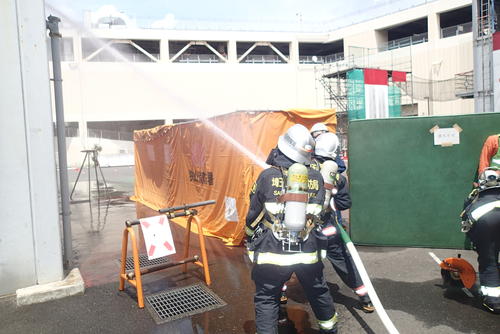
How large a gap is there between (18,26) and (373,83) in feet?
79.6

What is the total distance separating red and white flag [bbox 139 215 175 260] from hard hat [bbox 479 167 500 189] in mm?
3490

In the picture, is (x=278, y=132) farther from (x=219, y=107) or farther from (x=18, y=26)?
(x=219, y=107)

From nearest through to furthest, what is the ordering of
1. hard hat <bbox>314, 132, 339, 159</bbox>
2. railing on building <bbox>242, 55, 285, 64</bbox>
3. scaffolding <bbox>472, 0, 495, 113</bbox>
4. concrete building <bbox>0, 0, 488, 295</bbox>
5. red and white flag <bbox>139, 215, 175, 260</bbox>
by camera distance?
hard hat <bbox>314, 132, 339, 159</bbox>, red and white flag <bbox>139, 215, 175, 260</bbox>, scaffolding <bbox>472, 0, 495, 113</bbox>, concrete building <bbox>0, 0, 488, 295</bbox>, railing on building <bbox>242, 55, 285, 64</bbox>

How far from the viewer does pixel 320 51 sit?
52719 millimetres

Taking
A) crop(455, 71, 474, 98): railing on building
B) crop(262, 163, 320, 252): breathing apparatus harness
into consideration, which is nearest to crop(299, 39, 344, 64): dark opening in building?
crop(455, 71, 474, 98): railing on building

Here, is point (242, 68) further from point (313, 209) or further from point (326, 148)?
point (313, 209)

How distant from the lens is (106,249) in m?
6.86

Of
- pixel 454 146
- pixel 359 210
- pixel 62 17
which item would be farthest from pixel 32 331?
pixel 454 146

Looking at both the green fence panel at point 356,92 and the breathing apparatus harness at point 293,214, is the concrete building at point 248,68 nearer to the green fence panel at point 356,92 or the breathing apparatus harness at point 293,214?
the green fence panel at point 356,92

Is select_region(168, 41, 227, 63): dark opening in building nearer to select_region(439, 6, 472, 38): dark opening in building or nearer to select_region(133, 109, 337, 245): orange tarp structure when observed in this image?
select_region(439, 6, 472, 38): dark opening in building

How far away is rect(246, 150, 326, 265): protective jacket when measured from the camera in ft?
9.59

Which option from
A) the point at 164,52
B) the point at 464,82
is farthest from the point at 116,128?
the point at 464,82

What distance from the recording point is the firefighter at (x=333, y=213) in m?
3.85

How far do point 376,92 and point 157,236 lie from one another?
78.6ft
